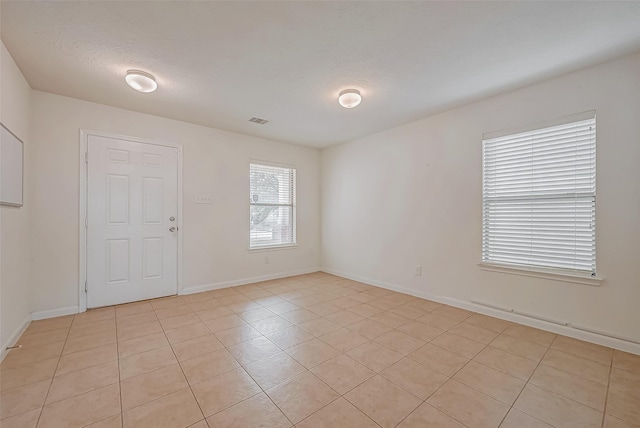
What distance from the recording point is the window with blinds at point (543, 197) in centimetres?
246

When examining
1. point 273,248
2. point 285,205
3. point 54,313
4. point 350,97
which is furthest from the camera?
point 285,205

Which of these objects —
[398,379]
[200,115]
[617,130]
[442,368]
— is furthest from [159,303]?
[617,130]

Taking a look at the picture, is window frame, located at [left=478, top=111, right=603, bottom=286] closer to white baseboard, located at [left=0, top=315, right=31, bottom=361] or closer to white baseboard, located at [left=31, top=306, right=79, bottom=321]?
white baseboard, located at [left=0, top=315, right=31, bottom=361]

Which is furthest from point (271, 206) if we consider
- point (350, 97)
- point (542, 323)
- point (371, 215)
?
point (542, 323)

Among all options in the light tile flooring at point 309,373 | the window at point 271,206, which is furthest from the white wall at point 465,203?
the window at point 271,206

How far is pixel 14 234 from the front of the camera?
242 cm

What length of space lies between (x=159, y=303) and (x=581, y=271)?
466 centimetres

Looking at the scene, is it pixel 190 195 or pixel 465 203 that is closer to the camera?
pixel 465 203

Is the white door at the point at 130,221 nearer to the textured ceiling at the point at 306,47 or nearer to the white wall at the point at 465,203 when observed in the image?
the textured ceiling at the point at 306,47

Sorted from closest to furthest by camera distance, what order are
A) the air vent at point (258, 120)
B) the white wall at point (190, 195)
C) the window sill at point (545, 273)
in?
the window sill at point (545, 273)
the white wall at point (190, 195)
the air vent at point (258, 120)

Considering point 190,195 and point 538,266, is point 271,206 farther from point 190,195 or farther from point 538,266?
point 538,266

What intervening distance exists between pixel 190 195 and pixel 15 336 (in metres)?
2.21

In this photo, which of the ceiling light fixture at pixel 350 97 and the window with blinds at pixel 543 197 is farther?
the ceiling light fixture at pixel 350 97

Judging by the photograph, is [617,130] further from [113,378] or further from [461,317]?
[113,378]
